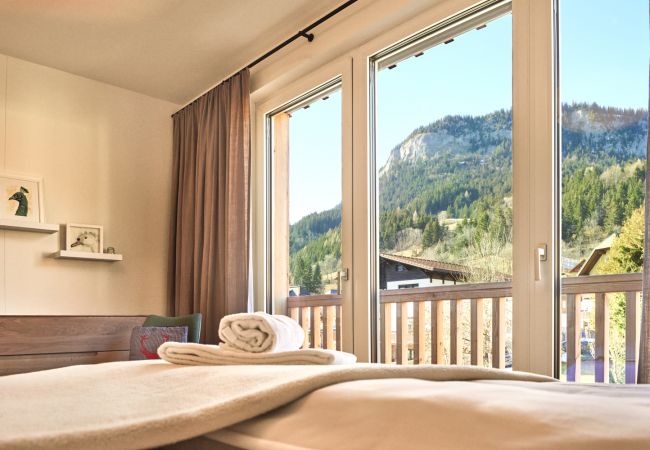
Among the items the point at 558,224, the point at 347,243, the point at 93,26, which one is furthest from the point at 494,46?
the point at 93,26

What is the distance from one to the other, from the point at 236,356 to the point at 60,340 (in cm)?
233

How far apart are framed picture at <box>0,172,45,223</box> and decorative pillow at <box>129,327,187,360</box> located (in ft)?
3.80

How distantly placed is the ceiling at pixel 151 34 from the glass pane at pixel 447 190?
73cm

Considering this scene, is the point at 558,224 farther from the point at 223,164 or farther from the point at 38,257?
the point at 38,257

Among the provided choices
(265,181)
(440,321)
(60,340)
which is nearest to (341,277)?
(440,321)

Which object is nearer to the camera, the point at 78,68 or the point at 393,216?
the point at 393,216

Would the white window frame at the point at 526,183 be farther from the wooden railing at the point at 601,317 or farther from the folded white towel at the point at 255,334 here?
the folded white towel at the point at 255,334

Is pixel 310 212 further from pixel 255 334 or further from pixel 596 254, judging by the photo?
pixel 255 334

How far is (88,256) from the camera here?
410 cm

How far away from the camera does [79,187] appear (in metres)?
4.24

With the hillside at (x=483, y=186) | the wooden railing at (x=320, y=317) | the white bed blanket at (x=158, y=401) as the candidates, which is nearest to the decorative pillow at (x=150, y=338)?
the wooden railing at (x=320, y=317)

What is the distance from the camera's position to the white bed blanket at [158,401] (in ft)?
2.56

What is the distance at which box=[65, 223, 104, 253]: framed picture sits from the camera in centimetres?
410

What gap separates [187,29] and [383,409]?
129 inches
